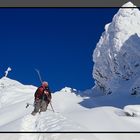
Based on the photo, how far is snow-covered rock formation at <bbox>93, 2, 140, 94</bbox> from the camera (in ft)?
238

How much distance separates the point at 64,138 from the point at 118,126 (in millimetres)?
7477

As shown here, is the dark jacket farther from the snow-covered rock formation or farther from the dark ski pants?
the snow-covered rock formation

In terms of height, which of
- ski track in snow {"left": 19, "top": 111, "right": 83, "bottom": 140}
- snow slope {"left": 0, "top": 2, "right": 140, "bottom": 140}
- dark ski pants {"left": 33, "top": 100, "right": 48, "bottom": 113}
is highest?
snow slope {"left": 0, "top": 2, "right": 140, "bottom": 140}

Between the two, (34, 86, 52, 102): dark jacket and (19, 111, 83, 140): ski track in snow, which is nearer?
(19, 111, 83, 140): ski track in snow

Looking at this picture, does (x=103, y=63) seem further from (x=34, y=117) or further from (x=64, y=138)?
(x=64, y=138)

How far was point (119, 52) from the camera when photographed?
77500 millimetres

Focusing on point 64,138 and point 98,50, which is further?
point 98,50

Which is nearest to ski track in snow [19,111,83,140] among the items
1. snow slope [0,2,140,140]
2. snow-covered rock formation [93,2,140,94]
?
snow slope [0,2,140,140]

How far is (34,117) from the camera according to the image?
18031mm

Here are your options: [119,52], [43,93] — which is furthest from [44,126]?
[119,52]

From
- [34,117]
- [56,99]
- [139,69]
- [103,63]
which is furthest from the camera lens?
[103,63]

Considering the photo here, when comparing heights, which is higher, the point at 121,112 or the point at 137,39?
the point at 137,39

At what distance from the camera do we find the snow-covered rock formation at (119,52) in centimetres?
7262

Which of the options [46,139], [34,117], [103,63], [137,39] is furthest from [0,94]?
[46,139]
